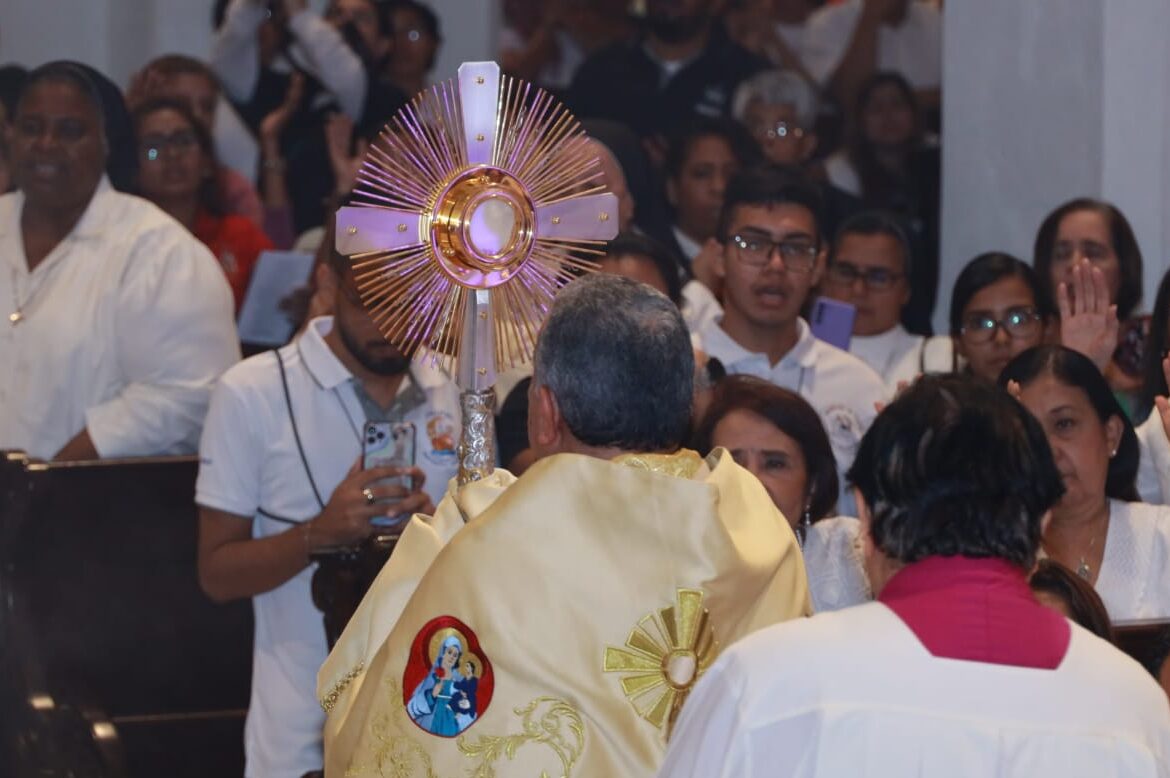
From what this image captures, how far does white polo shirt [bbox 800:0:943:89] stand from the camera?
8.85m

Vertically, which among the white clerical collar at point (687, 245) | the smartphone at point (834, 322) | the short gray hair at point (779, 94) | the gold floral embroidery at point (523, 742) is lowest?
the gold floral embroidery at point (523, 742)

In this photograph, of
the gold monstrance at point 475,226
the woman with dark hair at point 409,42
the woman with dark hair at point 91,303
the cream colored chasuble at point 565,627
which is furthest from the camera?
the woman with dark hair at point 409,42

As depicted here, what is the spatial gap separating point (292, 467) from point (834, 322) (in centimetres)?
188

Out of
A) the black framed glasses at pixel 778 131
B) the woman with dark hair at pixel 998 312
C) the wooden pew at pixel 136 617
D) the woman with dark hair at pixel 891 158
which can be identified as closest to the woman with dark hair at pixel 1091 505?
the woman with dark hair at pixel 998 312

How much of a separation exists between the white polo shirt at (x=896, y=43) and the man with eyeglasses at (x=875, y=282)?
8.35 ft

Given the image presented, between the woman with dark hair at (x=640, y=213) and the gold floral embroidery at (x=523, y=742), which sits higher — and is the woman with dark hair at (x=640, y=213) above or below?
above

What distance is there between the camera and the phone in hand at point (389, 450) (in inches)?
177

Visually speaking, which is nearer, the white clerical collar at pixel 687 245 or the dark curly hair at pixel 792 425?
the dark curly hair at pixel 792 425

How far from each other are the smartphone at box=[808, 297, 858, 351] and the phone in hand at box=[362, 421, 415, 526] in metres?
1.87

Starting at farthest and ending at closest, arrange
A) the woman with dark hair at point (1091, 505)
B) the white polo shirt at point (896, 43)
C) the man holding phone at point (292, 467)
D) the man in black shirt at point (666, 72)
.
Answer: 1. the white polo shirt at point (896, 43)
2. the man in black shirt at point (666, 72)
3. the man holding phone at point (292, 467)
4. the woman with dark hair at point (1091, 505)

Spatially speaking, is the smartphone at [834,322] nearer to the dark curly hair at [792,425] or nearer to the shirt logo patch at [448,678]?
the dark curly hair at [792,425]

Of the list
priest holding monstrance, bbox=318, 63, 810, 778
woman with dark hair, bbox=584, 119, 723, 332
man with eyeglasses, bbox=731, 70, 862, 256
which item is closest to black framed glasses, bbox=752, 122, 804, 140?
man with eyeglasses, bbox=731, 70, 862, 256

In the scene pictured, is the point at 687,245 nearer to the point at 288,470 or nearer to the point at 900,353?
A: the point at 900,353

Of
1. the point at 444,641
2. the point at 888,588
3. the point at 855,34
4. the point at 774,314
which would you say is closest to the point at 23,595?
the point at 774,314
